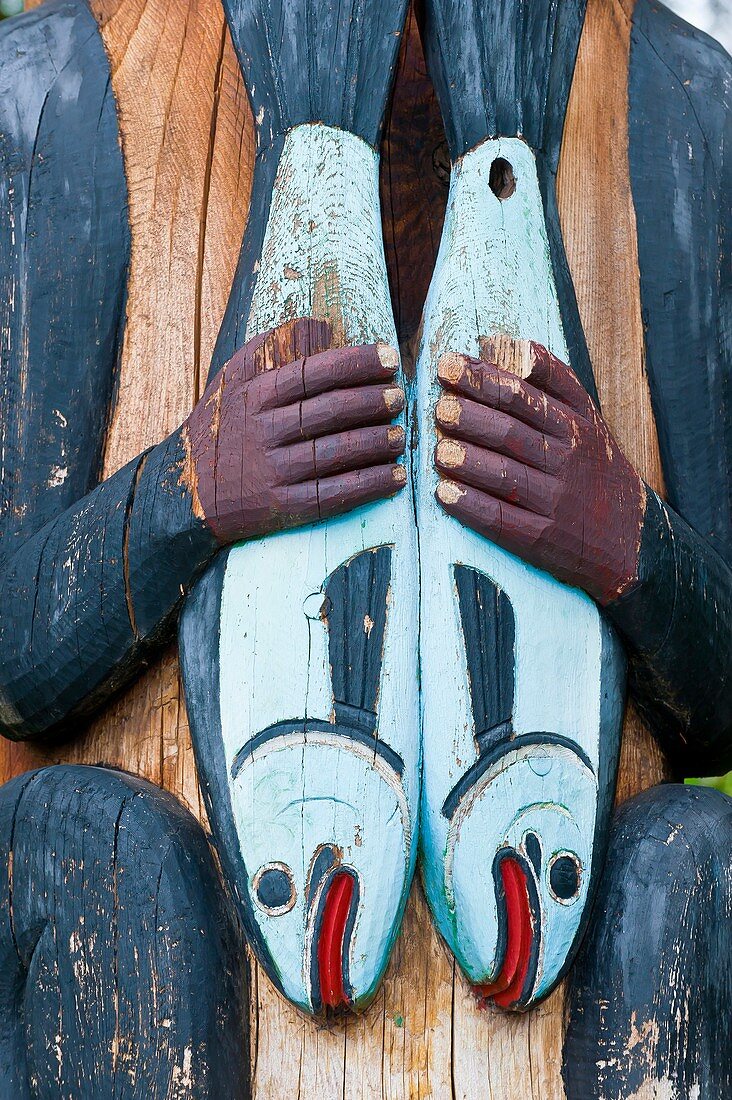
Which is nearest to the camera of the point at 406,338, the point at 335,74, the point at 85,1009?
the point at 85,1009

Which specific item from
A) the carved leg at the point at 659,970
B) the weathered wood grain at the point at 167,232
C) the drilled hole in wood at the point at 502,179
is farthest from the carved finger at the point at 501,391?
the carved leg at the point at 659,970

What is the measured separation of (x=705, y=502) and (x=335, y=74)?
0.85m

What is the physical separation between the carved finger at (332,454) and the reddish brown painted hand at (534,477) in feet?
0.27

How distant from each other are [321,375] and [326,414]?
0.05 metres

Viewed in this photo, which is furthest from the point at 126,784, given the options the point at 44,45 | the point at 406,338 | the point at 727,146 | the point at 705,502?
the point at 727,146

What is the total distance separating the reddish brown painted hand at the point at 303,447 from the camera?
73.4 inches

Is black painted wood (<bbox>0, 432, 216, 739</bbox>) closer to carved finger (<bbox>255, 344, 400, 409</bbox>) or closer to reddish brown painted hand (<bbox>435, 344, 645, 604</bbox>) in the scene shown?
carved finger (<bbox>255, 344, 400, 409</bbox>)

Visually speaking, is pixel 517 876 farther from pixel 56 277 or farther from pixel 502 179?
pixel 56 277

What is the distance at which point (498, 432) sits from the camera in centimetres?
188

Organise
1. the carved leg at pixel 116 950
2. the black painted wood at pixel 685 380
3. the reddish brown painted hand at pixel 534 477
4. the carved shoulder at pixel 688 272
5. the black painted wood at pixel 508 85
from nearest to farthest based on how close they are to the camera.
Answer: the carved leg at pixel 116 950 < the reddish brown painted hand at pixel 534 477 < the black painted wood at pixel 685 380 < the black painted wood at pixel 508 85 < the carved shoulder at pixel 688 272

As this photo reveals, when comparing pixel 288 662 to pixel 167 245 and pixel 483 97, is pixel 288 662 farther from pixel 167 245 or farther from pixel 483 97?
pixel 483 97

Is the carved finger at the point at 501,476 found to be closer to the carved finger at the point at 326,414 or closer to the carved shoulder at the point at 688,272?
the carved finger at the point at 326,414

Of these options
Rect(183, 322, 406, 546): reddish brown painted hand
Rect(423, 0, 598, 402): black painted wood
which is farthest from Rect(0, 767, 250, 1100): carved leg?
Rect(423, 0, 598, 402): black painted wood

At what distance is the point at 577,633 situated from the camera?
1.94m
